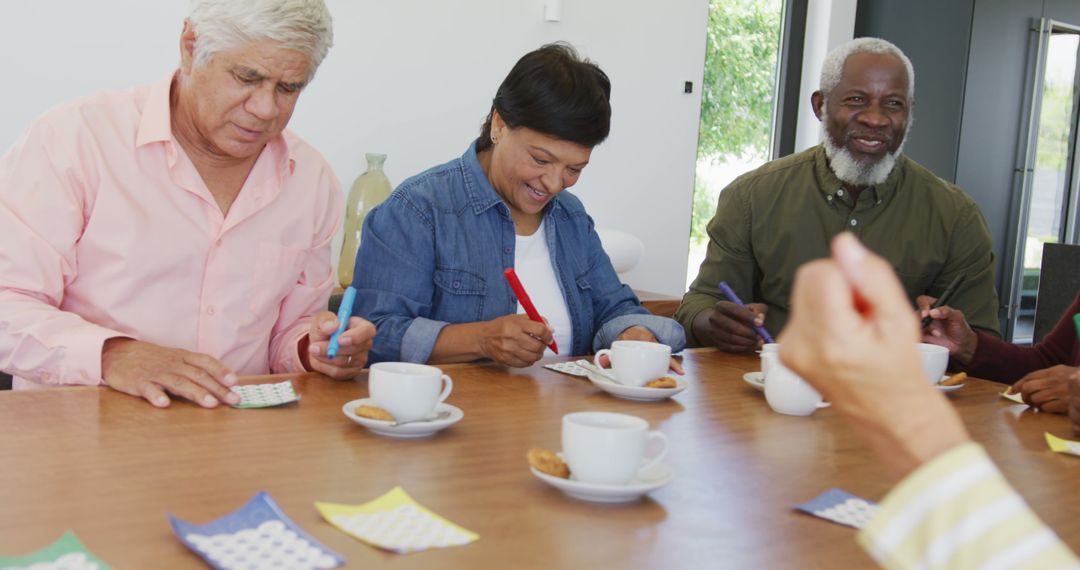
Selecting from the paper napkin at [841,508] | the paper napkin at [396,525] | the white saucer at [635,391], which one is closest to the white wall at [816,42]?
the white saucer at [635,391]

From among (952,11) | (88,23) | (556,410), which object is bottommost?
(556,410)

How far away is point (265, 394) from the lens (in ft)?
5.18

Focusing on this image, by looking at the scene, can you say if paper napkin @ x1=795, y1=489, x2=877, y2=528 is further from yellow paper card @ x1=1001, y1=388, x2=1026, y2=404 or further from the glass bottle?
the glass bottle

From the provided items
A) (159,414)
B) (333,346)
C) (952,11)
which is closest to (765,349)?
(333,346)

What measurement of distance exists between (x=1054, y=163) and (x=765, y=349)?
4.05m

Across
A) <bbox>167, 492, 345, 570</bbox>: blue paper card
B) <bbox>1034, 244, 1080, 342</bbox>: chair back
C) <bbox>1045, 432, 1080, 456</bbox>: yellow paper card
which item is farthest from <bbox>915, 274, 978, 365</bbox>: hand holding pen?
<bbox>167, 492, 345, 570</bbox>: blue paper card

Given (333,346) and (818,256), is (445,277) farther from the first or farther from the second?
(818,256)

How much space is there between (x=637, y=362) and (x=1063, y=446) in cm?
66

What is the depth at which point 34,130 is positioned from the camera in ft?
5.94

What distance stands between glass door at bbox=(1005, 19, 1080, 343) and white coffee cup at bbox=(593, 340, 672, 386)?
3.95 m

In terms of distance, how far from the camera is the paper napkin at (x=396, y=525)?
100cm

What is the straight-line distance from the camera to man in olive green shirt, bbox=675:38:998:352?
286 centimetres

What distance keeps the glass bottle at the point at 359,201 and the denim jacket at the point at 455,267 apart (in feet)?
3.68

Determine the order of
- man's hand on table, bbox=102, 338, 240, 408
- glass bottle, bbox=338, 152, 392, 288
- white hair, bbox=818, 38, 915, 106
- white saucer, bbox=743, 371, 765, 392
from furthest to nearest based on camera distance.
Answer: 1. glass bottle, bbox=338, 152, 392, 288
2. white hair, bbox=818, 38, 915, 106
3. white saucer, bbox=743, 371, 765, 392
4. man's hand on table, bbox=102, 338, 240, 408
